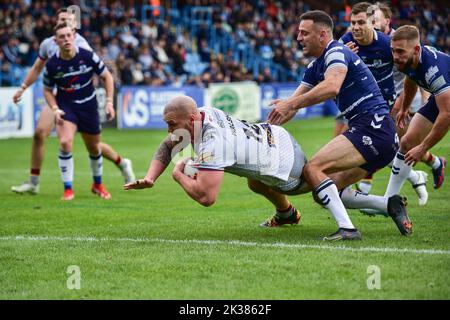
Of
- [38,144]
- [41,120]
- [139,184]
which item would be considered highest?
[139,184]

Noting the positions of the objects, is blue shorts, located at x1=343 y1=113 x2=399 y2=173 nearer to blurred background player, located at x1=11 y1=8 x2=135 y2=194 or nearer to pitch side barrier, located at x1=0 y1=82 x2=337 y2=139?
blurred background player, located at x1=11 y1=8 x2=135 y2=194

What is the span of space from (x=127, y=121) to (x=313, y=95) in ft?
63.3

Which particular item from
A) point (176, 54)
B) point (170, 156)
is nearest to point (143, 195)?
point (170, 156)

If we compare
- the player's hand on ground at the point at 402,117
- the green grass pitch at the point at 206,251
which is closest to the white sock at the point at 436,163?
the green grass pitch at the point at 206,251

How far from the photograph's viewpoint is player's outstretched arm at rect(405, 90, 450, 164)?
845 centimetres

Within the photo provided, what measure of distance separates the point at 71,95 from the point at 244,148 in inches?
209

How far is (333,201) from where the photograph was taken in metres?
7.94

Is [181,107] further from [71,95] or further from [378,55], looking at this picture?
[71,95]


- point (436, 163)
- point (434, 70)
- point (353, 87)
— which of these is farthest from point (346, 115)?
point (436, 163)

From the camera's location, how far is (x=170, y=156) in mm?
8398

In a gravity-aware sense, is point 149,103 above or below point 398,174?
below

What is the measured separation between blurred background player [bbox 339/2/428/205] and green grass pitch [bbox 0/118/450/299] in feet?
1.30

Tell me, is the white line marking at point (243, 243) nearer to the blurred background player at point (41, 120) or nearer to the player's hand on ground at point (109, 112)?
the player's hand on ground at point (109, 112)
